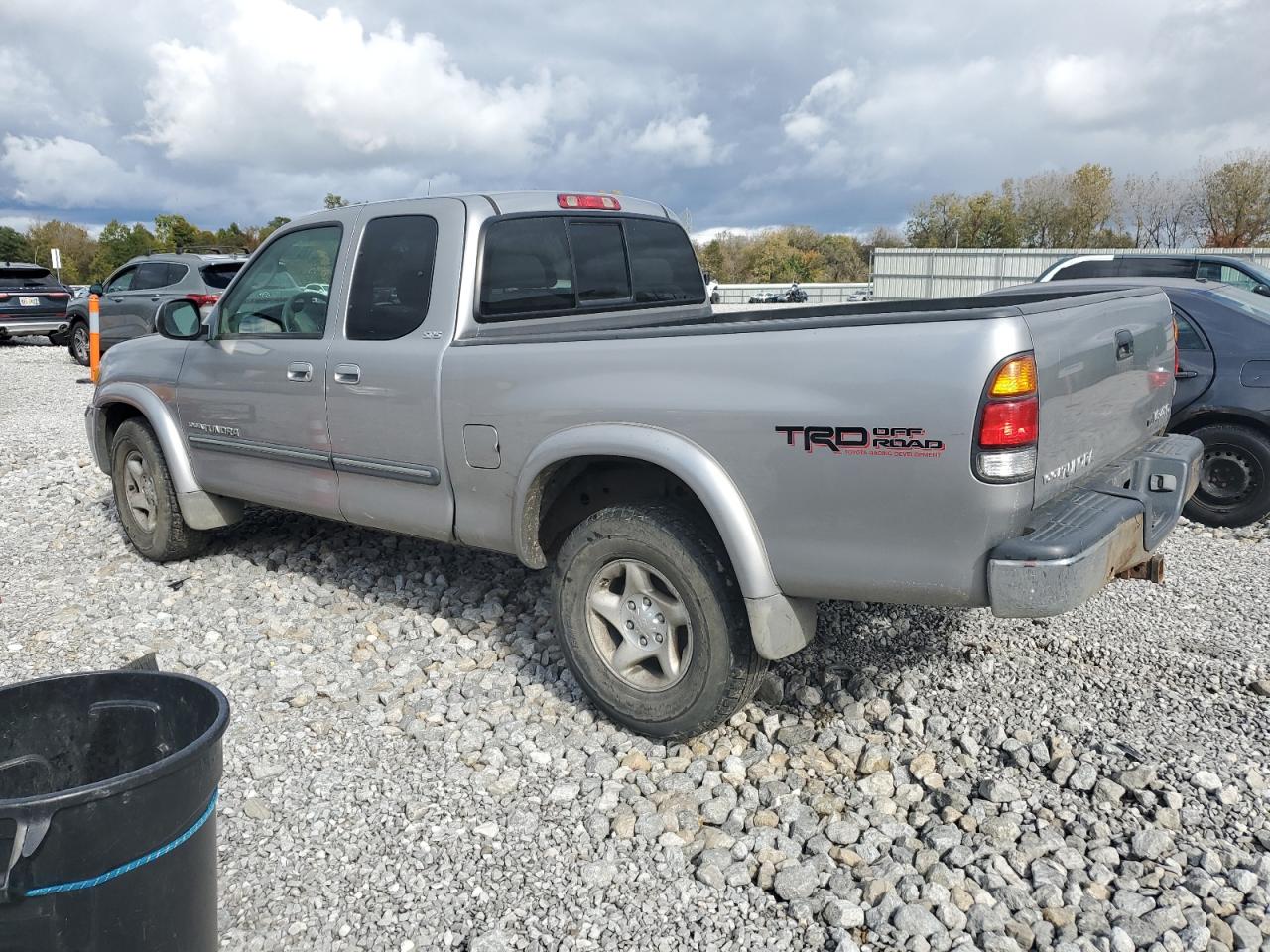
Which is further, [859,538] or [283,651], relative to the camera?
[283,651]

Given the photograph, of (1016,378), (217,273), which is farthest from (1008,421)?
(217,273)

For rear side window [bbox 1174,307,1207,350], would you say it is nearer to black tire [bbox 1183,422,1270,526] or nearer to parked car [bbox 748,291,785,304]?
black tire [bbox 1183,422,1270,526]

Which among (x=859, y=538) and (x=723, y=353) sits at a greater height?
(x=723, y=353)

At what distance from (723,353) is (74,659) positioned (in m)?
3.44

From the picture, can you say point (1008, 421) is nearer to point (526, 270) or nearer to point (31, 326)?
point (526, 270)

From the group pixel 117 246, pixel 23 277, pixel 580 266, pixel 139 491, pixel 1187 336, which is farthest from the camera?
pixel 117 246

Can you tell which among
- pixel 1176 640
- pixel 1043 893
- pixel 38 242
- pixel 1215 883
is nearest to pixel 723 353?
pixel 1043 893

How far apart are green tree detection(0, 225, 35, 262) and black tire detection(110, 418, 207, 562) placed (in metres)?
84.1

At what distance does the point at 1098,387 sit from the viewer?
339 centimetres

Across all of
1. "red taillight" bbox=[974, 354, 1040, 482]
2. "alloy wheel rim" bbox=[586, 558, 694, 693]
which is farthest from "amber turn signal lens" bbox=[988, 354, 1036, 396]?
"alloy wheel rim" bbox=[586, 558, 694, 693]

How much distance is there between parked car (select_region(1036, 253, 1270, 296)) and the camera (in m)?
9.42

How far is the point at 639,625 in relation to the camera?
3709 millimetres

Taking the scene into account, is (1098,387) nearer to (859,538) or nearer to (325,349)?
(859,538)

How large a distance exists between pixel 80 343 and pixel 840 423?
59.5 feet
